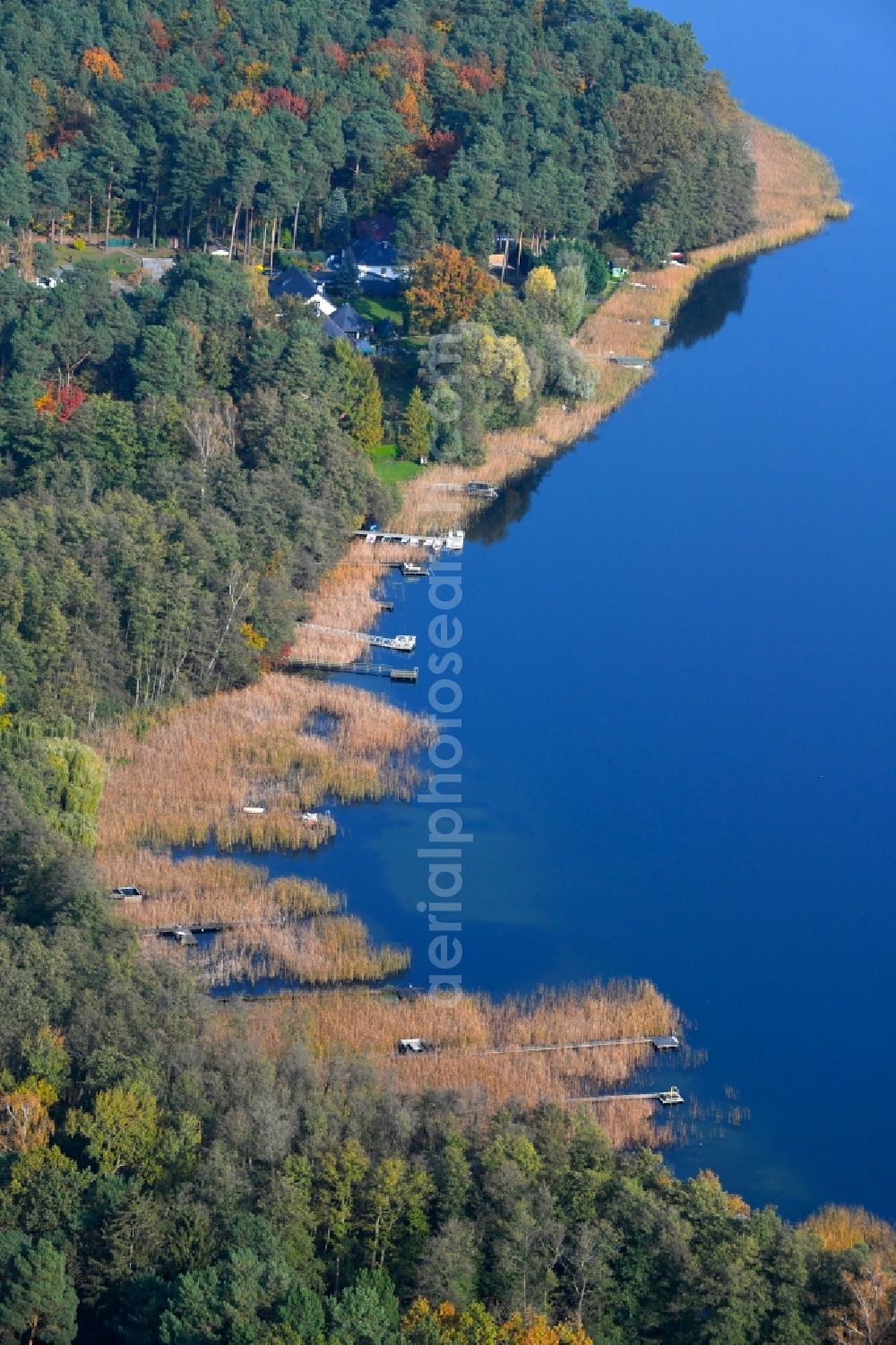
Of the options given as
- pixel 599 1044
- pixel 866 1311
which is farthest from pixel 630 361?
pixel 866 1311

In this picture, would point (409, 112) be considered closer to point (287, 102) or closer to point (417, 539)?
point (287, 102)

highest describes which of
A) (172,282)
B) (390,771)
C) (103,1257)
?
(172,282)

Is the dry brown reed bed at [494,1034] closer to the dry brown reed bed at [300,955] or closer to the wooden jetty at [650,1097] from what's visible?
the wooden jetty at [650,1097]

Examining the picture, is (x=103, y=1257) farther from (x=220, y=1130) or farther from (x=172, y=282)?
(x=172, y=282)

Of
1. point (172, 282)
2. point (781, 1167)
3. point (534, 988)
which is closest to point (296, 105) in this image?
point (172, 282)

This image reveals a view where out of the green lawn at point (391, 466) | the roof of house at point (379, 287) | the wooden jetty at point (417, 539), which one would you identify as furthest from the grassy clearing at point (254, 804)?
the roof of house at point (379, 287)

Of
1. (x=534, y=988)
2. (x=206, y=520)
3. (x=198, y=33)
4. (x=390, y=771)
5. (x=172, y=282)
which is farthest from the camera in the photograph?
(x=198, y=33)
